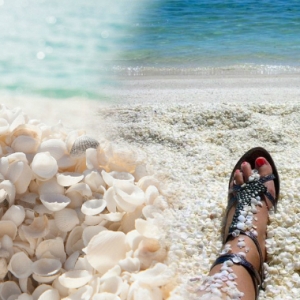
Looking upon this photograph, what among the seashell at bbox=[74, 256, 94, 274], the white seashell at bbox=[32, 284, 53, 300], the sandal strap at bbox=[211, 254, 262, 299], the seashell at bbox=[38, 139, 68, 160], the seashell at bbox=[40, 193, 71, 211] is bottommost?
the sandal strap at bbox=[211, 254, 262, 299]

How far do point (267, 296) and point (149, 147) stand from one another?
95 centimetres

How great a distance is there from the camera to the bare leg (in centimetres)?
102

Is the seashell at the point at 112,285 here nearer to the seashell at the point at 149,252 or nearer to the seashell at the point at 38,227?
the seashell at the point at 149,252

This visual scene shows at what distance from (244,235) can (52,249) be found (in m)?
0.57

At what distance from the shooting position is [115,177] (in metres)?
1.13

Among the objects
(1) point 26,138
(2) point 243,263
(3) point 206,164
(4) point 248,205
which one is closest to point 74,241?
(1) point 26,138

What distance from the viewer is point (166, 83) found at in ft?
11.7

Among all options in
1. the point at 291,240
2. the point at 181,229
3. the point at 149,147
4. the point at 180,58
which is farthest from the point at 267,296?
the point at 180,58

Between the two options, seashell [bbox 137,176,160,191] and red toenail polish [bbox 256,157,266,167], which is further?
red toenail polish [bbox 256,157,266,167]

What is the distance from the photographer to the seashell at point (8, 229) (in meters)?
0.99

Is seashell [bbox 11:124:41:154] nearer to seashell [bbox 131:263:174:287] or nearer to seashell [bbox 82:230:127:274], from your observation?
seashell [bbox 82:230:127:274]

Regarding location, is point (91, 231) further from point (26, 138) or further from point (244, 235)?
point (244, 235)

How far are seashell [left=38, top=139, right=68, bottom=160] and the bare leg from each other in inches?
19.5

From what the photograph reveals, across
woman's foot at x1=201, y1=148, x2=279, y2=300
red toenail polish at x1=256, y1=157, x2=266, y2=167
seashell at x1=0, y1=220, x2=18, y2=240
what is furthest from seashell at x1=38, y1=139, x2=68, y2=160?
red toenail polish at x1=256, y1=157, x2=266, y2=167
